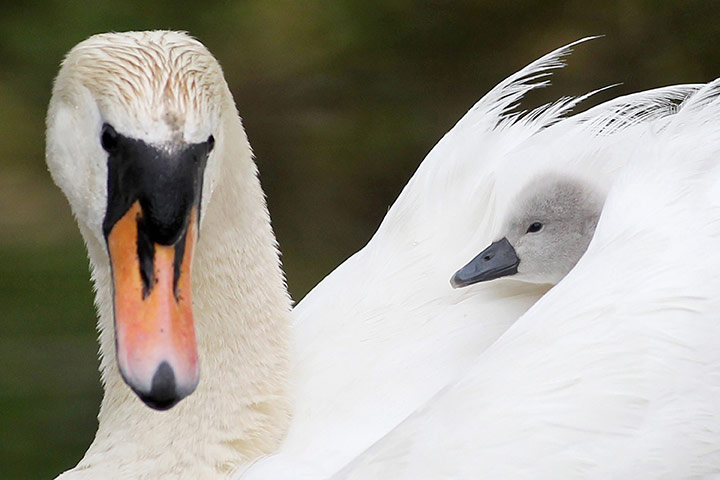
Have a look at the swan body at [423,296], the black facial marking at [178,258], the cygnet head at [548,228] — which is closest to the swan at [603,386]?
the swan body at [423,296]

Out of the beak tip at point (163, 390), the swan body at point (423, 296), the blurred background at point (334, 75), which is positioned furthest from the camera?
the blurred background at point (334, 75)

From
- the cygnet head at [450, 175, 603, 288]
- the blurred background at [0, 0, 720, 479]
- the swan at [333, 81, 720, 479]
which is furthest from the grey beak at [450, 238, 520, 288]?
the blurred background at [0, 0, 720, 479]

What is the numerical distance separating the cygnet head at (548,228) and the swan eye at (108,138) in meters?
0.61

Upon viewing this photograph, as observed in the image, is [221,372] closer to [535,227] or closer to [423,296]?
[423,296]

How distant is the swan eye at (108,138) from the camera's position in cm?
116

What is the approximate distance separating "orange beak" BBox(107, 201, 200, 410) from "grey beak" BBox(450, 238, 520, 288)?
44 centimetres

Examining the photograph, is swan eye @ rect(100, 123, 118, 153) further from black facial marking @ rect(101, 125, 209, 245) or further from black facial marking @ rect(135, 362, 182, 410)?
black facial marking @ rect(135, 362, 182, 410)

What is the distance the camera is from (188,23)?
3346 mm

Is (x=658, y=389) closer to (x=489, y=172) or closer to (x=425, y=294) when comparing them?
(x=425, y=294)

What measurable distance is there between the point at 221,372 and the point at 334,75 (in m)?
2.02

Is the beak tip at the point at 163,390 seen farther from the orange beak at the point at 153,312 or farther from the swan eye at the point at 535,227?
the swan eye at the point at 535,227

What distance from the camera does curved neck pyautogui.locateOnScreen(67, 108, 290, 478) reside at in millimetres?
1396

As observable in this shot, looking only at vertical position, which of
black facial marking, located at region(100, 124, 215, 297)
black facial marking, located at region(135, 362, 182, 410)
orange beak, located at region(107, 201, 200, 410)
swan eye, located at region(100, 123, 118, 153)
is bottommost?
black facial marking, located at region(135, 362, 182, 410)

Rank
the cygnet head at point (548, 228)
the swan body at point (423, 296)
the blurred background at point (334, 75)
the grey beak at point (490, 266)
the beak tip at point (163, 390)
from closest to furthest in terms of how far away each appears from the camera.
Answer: the beak tip at point (163, 390) < the swan body at point (423, 296) < the grey beak at point (490, 266) < the cygnet head at point (548, 228) < the blurred background at point (334, 75)
